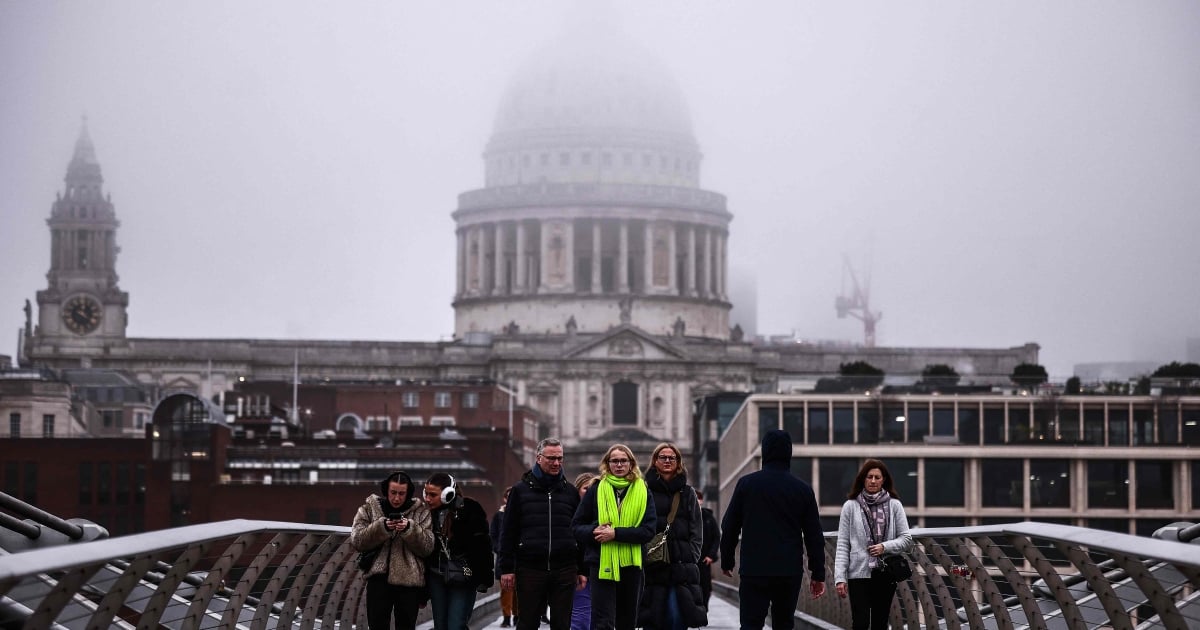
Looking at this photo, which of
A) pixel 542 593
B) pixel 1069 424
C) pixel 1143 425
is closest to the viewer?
pixel 542 593

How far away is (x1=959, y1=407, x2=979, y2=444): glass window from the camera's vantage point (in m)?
89.8

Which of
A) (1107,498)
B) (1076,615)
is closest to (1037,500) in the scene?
(1107,498)

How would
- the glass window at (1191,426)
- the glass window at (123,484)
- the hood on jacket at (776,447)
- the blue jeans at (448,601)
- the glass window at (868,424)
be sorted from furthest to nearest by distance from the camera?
the glass window at (123,484)
the glass window at (868,424)
the glass window at (1191,426)
the blue jeans at (448,601)
the hood on jacket at (776,447)

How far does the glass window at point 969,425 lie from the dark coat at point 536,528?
66.2 meters

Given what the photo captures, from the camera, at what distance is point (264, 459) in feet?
360

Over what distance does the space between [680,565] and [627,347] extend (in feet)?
544

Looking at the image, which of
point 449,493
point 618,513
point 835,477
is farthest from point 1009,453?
point 449,493

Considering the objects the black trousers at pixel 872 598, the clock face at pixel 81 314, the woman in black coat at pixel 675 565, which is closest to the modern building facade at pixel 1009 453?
the woman in black coat at pixel 675 565

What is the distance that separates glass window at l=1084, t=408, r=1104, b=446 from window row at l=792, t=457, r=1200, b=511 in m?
1.91

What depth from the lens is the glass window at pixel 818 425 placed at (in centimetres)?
9069

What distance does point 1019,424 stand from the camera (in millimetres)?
90375

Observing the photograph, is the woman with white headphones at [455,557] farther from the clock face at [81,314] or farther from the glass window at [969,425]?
the clock face at [81,314]

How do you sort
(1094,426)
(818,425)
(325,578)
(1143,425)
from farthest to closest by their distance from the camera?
(818,425), (1143,425), (1094,426), (325,578)

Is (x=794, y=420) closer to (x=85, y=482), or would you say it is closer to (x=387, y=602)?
(x=85, y=482)
